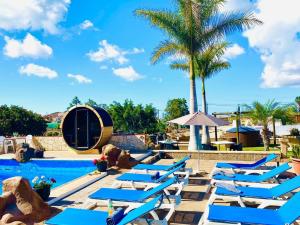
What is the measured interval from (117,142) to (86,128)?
9.25 feet

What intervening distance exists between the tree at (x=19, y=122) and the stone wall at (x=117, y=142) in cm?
1461

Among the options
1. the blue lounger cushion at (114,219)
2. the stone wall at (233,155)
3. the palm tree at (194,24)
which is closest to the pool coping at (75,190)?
the blue lounger cushion at (114,219)

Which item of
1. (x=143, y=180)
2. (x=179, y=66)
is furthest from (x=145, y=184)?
(x=179, y=66)

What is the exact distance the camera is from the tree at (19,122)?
3306 cm

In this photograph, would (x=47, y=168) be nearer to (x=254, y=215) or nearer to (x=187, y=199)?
(x=187, y=199)

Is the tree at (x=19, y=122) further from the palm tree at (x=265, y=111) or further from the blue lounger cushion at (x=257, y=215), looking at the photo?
the blue lounger cushion at (x=257, y=215)

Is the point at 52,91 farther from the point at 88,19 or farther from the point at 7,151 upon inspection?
the point at 88,19

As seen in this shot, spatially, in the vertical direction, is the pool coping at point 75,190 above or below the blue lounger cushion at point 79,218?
below

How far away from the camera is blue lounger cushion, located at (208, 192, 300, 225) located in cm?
464

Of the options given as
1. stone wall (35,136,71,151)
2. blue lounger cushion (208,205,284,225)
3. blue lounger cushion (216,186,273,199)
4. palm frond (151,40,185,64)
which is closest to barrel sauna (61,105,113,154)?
stone wall (35,136,71,151)

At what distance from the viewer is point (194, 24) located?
15875mm

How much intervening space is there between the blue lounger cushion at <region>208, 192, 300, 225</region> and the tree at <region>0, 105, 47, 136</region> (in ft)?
106

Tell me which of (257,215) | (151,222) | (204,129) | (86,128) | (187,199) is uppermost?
(86,128)

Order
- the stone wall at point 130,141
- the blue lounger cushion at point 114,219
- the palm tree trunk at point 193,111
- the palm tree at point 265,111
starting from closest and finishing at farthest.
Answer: the blue lounger cushion at point 114,219, the palm tree trunk at point 193,111, the palm tree at point 265,111, the stone wall at point 130,141
